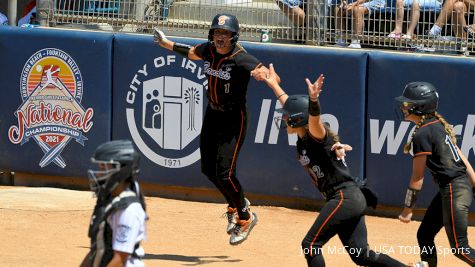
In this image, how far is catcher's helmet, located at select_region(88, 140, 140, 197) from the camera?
4.86 meters

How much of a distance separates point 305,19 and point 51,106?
317cm

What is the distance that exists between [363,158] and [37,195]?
375 cm

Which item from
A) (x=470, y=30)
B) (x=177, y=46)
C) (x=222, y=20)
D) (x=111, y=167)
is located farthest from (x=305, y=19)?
(x=111, y=167)

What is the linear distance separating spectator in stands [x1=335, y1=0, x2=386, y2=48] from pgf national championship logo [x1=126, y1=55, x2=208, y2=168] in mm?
1684

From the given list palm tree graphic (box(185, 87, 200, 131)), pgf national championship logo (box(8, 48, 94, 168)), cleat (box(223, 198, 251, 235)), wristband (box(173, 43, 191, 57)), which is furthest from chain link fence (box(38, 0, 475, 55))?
cleat (box(223, 198, 251, 235))

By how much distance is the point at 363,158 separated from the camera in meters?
10.5

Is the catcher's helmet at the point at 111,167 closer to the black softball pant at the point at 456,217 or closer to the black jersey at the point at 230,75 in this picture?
the black softball pant at the point at 456,217

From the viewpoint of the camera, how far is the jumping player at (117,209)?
4844mm

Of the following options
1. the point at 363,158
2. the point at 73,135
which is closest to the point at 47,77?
the point at 73,135

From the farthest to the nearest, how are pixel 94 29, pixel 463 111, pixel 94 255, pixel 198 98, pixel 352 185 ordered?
pixel 94 29
pixel 198 98
pixel 463 111
pixel 352 185
pixel 94 255

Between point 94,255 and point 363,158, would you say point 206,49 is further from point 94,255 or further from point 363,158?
point 94,255

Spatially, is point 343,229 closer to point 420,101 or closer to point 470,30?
point 420,101

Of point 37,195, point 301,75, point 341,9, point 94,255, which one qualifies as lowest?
point 37,195

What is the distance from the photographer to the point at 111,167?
487cm
